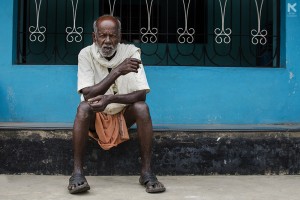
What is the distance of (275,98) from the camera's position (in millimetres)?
4113

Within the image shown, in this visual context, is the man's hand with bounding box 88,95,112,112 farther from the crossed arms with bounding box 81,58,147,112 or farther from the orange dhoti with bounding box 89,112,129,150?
the orange dhoti with bounding box 89,112,129,150

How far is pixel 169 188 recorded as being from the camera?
10.0ft

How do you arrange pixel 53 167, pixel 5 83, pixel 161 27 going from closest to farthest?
pixel 53 167 → pixel 5 83 → pixel 161 27

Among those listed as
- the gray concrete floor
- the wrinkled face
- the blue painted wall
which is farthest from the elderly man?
the blue painted wall

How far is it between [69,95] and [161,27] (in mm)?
1911

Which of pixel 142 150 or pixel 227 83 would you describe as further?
pixel 227 83

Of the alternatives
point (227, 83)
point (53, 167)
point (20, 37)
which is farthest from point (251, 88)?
point (20, 37)

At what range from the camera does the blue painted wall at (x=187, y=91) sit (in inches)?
158

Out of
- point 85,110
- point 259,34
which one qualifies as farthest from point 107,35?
point 259,34

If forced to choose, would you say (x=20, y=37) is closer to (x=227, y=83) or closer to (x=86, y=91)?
(x=86, y=91)

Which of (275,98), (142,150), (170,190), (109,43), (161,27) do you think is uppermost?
(161,27)

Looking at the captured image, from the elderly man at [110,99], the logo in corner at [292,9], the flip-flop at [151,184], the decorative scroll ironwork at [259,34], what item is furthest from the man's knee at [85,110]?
the logo in corner at [292,9]

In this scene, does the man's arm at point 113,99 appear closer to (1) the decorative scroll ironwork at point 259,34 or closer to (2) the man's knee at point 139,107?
(2) the man's knee at point 139,107

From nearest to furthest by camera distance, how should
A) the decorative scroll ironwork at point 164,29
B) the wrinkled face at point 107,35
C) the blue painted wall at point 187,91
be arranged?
the wrinkled face at point 107,35 < the blue painted wall at point 187,91 < the decorative scroll ironwork at point 164,29
